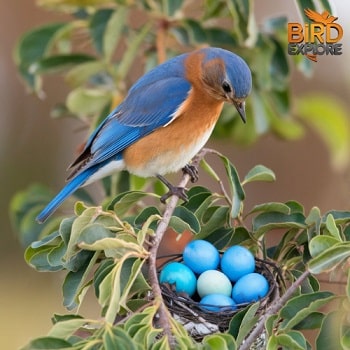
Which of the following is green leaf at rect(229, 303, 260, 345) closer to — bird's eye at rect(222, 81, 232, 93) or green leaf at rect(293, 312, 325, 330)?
green leaf at rect(293, 312, 325, 330)

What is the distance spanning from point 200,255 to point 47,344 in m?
0.58

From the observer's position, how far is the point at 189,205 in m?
2.15

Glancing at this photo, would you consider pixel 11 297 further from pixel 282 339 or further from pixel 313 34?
pixel 282 339

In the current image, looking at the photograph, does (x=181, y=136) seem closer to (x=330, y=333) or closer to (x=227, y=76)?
(x=227, y=76)

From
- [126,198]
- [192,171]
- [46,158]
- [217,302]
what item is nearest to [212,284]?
[217,302]

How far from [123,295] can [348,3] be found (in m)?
2.65

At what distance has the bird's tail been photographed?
260 centimetres

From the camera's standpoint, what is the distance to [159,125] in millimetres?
2787

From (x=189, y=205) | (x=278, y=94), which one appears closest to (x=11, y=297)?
(x=278, y=94)

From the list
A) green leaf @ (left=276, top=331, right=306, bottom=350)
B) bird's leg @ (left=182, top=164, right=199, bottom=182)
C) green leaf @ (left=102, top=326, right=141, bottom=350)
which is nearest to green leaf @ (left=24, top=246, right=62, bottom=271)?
green leaf @ (left=102, top=326, right=141, bottom=350)

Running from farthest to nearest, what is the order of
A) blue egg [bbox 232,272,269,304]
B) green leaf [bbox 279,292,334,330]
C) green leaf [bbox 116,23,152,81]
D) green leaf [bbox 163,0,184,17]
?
green leaf [bbox 116,23,152,81]
green leaf [bbox 163,0,184,17]
blue egg [bbox 232,272,269,304]
green leaf [bbox 279,292,334,330]

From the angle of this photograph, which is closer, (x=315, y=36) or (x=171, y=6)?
(x=171, y=6)

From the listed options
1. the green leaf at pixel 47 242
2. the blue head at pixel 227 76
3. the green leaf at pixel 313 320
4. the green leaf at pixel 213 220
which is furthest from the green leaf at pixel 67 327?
the blue head at pixel 227 76

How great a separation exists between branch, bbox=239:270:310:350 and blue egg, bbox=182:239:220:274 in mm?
268
